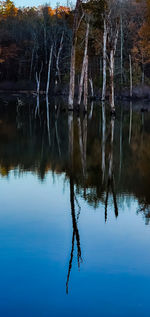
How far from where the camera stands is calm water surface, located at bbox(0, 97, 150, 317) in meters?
5.38

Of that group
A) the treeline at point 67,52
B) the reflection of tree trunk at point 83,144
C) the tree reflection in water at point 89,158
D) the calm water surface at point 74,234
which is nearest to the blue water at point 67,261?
the calm water surface at point 74,234

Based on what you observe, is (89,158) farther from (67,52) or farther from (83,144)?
(67,52)

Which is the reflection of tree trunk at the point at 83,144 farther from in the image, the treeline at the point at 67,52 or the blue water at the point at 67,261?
the treeline at the point at 67,52

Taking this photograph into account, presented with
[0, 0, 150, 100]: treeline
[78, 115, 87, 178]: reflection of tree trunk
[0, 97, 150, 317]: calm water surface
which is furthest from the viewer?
[0, 0, 150, 100]: treeline

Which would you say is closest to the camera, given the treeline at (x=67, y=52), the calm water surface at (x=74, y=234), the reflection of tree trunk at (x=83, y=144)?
the calm water surface at (x=74, y=234)

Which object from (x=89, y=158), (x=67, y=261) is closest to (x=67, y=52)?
(x=89, y=158)

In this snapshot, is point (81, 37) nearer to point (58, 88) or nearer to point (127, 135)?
point (127, 135)

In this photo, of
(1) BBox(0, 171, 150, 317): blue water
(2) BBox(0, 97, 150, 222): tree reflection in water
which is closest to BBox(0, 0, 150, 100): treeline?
(2) BBox(0, 97, 150, 222): tree reflection in water

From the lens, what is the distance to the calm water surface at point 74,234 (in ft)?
17.6

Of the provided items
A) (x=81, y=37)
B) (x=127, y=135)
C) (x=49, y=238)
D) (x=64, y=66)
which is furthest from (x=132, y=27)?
(x=49, y=238)

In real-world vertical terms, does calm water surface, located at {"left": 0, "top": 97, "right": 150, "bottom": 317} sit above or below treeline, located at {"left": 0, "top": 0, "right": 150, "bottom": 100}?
below

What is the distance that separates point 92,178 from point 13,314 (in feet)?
23.5

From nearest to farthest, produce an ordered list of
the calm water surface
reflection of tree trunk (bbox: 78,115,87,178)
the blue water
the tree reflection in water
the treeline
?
the blue water, the calm water surface, the tree reflection in water, reflection of tree trunk (bbox: 78,115,87,178), the treeline

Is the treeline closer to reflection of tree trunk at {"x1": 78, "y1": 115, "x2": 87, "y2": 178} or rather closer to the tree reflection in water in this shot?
reflection of tree trunk at {"x1": 78, "y1": 115, "x2": 87, "y2": 178}
